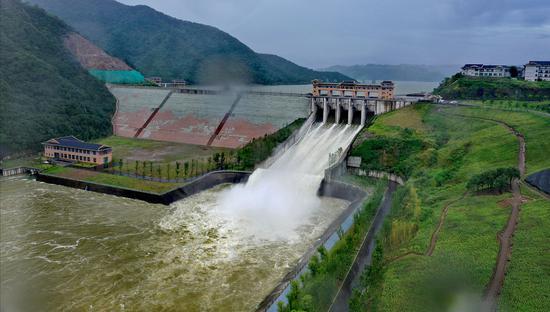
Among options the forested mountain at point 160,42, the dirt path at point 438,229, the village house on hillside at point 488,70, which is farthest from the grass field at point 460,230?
the forested mountain at point 160,42

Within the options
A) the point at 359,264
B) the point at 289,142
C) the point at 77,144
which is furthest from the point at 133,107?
the point at 359,264

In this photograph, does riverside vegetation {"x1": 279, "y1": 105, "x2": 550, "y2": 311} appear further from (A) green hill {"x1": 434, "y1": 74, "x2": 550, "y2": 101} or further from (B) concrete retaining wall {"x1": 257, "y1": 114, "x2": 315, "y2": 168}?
(A) green hill {"x1": 434, "y1": 74, "x2": 550, "y2": 101}

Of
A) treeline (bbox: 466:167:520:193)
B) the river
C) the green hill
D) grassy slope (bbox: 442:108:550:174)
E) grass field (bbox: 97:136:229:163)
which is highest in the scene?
the green hill

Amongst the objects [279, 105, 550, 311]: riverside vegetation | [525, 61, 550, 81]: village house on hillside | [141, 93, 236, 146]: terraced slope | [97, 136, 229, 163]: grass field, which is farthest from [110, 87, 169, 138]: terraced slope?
[525, 61, 550, 81]: village house on hillside

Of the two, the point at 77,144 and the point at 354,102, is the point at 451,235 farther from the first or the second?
the point at 77,144

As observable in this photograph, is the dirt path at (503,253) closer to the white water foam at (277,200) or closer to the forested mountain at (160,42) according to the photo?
the white water foam at (277,200)
